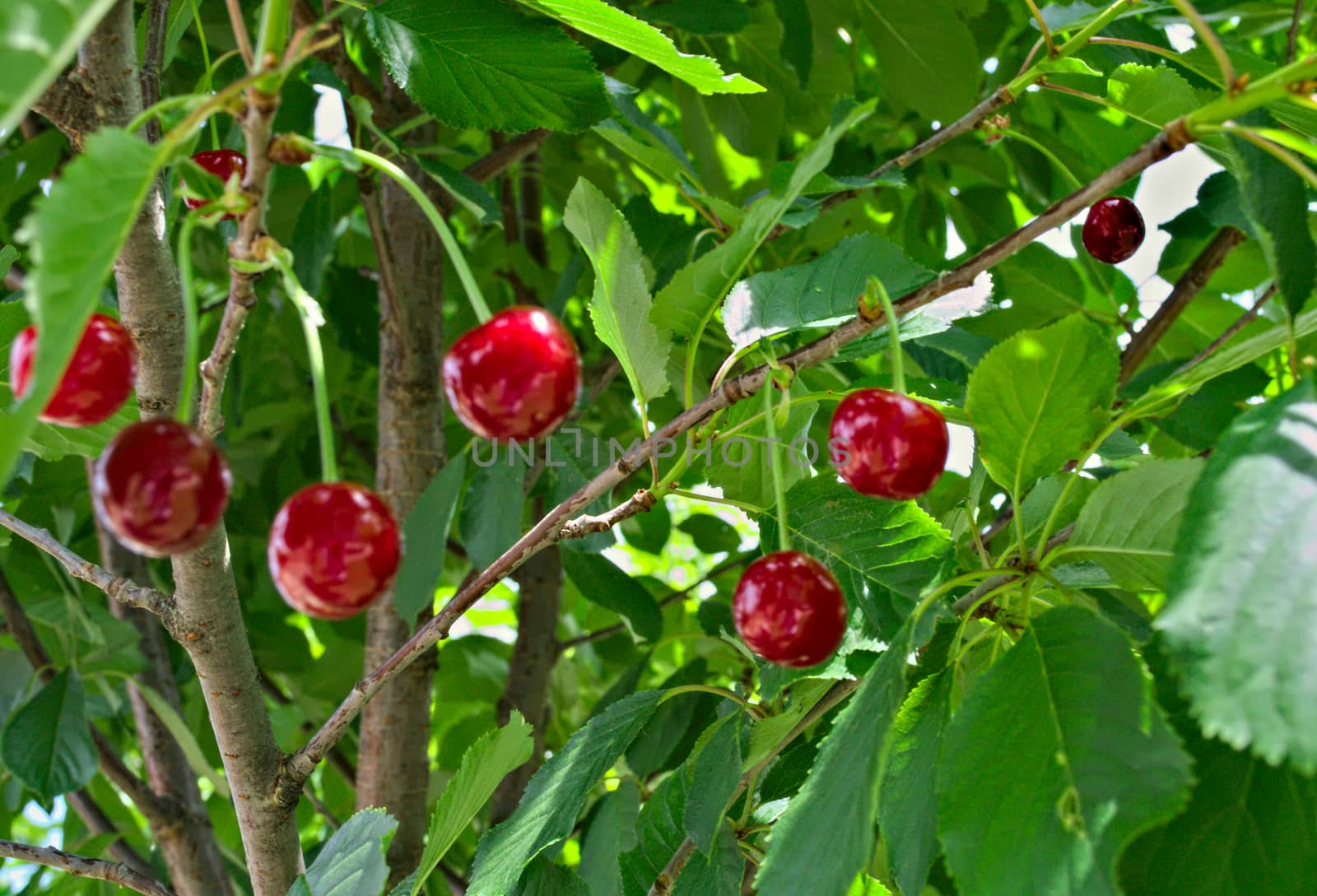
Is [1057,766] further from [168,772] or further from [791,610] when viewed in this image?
[168,772]

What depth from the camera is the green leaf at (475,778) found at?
2.67ft

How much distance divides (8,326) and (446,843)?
1.65 ft

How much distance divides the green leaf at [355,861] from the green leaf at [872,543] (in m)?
0.38

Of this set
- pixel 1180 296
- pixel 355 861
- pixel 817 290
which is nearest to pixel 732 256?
pixel 817 290

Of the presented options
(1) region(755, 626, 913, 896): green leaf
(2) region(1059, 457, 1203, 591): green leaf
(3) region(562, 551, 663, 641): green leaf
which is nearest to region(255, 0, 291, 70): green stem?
(1) region(755, 626, 913, 896): green leaf

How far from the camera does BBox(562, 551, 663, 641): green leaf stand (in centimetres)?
141

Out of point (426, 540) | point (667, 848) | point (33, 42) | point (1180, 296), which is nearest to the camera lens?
point (33, 42)

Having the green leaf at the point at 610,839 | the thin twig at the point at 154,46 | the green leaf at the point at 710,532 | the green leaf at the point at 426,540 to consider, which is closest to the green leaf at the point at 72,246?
the thin twig at the point at 154,46

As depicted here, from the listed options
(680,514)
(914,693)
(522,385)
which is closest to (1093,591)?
(914,693)

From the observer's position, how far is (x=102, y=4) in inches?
15.3

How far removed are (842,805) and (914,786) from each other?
14cm

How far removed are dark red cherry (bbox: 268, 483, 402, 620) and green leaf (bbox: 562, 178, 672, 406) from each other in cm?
30

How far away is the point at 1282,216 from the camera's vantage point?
619 mm

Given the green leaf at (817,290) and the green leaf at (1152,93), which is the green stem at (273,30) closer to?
the green leaf at (817,290)
